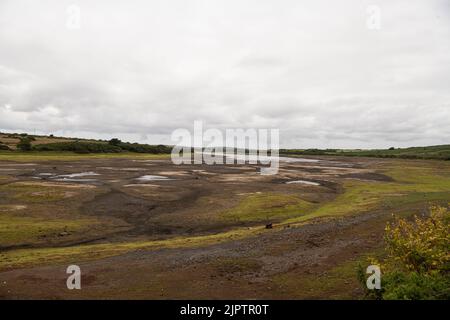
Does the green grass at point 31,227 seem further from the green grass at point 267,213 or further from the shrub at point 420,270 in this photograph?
the shrub at point 420,270

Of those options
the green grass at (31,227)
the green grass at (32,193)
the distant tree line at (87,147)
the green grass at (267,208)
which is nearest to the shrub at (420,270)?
the green grass at (267,208)

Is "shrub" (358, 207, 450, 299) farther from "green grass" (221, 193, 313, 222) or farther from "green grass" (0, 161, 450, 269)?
"green grass" (221, 193, 313, 222)

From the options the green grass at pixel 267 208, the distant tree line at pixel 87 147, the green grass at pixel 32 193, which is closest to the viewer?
the green grass at pixel 267 208

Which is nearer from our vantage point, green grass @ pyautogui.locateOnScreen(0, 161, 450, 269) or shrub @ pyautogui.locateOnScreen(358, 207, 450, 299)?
shrub @ pyautogui.locateOnScreen(358, 207, 450, 299)

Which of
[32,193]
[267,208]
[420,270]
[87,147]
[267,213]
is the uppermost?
[87,147]

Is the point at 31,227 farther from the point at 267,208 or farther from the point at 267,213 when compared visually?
the point at 267,208

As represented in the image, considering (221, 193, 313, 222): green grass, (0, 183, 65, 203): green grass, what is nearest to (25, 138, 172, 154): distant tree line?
(0, 183, 65, 203): green grass

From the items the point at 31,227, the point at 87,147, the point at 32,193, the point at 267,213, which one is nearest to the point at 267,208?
the point at 267,213

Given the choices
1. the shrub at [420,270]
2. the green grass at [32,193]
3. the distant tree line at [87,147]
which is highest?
the distant tree line at [87,147]

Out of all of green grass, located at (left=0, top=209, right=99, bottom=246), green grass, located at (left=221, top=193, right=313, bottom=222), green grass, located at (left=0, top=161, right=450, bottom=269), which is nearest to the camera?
green grass, located at (left=0, top=161, right=450, bottom=269)
